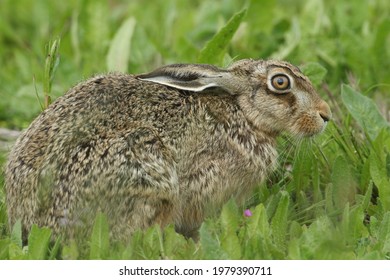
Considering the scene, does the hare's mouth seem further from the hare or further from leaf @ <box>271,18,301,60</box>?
leaf @ <box>271,18,301,60</box>

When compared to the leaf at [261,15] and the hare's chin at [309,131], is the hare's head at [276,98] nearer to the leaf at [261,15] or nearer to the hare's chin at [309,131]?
the hare's chin at [309,131]

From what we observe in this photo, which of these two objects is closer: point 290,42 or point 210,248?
point 210,248

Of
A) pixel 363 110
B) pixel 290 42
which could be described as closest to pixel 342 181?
pixel 363 110

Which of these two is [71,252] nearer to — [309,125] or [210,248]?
[210,248]

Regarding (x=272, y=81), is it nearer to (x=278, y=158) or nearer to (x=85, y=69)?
(x=278, y=158)

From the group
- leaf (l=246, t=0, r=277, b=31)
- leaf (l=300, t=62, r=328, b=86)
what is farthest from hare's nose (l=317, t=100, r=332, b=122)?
leaf (l=246, t=0, r=277, b=31)

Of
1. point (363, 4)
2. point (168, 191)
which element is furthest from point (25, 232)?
point (363, 4)
